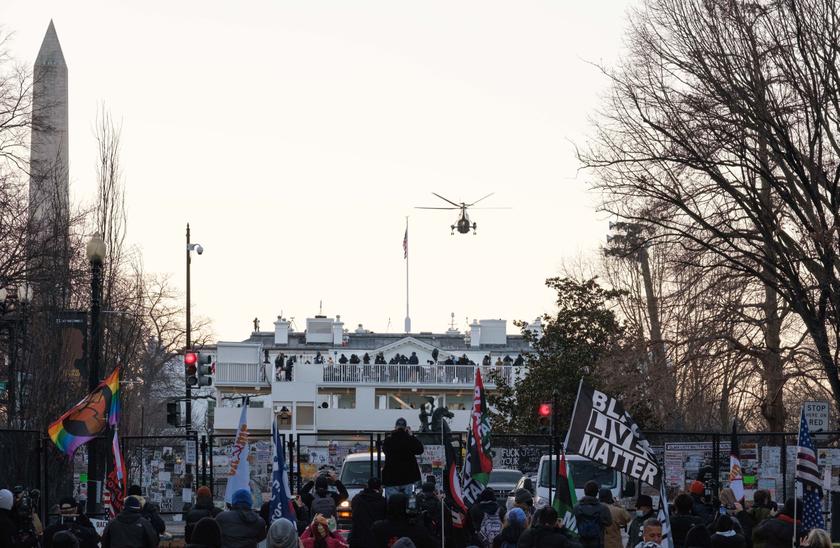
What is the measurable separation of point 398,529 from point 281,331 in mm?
100658

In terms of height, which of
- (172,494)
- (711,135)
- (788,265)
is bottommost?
(172,494)

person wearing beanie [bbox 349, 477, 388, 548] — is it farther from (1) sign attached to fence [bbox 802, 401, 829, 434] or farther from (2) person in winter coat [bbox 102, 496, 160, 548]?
(1) sign attached to fence [bbox 802, 401, 829, 434]

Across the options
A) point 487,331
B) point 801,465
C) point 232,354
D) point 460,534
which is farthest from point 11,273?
point 487,331

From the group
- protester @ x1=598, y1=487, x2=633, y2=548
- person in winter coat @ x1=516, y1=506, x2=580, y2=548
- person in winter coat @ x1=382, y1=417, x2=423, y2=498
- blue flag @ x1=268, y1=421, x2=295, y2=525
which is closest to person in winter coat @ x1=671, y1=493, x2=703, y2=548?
person in winter coat @ x1=516, y1=506, x2=580, y2=548

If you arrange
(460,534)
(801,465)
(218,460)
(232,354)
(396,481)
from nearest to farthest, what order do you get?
(801,465) < (460,534) < (396,481) < (218,460) < (232,354)

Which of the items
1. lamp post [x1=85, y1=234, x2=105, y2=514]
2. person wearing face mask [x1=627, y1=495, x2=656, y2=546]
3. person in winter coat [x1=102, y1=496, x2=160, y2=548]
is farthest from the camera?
lamp post [x1=85, y1=234, x2=105, y2=514]

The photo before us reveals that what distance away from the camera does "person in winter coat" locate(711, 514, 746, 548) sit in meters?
13.0

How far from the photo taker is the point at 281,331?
373ft

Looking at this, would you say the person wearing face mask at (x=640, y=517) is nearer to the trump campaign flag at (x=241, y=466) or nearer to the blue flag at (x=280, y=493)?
the blue flag at (x=280, y=493)

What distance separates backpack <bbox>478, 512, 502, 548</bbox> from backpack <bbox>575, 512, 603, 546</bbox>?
2345mm

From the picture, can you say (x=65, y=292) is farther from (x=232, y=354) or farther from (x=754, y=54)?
(x=232, y=354)

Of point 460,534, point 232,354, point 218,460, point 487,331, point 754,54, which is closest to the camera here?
point 460,534

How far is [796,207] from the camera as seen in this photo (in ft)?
89.1

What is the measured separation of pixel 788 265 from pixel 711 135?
2.93m
